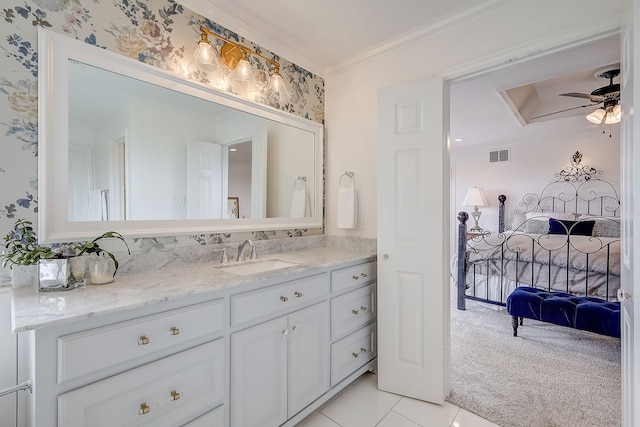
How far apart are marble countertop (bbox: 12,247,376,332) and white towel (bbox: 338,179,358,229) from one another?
0.71 meters

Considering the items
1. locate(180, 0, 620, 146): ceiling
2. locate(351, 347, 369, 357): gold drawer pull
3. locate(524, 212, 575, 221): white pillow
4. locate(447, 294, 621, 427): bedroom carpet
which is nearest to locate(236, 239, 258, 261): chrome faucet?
locate(351, 347, 369, 357): gold drawer pull

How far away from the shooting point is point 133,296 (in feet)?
3.67

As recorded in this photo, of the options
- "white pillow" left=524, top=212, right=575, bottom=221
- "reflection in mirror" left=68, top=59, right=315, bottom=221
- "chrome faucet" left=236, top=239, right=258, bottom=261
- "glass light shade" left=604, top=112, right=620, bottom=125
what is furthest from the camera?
"white pillow" left=524, top=212, right=575, bottom=221

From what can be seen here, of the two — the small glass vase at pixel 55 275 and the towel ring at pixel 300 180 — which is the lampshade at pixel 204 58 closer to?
the towel ring at pixel 300 180

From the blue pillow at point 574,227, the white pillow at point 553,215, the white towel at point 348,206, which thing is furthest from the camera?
the white pillow at point 553,215

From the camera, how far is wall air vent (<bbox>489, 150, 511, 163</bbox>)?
17.9 ft

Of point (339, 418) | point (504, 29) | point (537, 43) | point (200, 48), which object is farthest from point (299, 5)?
point (339, 418)

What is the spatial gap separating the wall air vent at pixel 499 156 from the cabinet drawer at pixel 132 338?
5.88m

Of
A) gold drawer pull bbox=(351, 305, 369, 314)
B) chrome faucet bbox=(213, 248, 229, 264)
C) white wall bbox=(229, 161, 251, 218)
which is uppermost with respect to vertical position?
white wall bbox=(229, 161, 251, 218)

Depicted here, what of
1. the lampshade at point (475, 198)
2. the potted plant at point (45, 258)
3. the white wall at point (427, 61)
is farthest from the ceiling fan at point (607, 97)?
the potted plant at point (45, 258)

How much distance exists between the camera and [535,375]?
2176 mm

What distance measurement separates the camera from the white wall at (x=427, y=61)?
5.14ft

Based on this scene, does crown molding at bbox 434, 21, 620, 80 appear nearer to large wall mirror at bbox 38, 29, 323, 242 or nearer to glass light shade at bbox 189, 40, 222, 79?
large wall mirror at bbox 38, 29, 323, 242

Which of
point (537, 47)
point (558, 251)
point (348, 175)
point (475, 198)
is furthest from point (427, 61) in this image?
point (475, 198)
